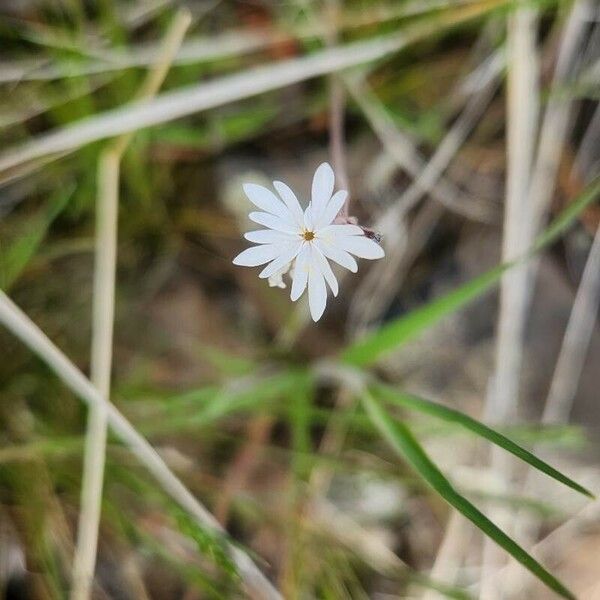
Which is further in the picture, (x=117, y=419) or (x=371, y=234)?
(x=117, y=419)

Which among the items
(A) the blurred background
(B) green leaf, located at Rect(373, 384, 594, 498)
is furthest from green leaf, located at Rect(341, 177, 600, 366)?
(A) the blurred background

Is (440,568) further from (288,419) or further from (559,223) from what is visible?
(559,223)

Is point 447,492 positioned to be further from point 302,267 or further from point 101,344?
point 101,344

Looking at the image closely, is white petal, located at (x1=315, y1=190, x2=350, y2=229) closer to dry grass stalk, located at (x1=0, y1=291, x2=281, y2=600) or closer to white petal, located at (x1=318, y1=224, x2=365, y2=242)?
white petal, located at (x1=318, y1=224, x2=365, y2=242)

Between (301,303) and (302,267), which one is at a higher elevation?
(301,303)

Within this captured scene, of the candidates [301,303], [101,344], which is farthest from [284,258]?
[301,303]

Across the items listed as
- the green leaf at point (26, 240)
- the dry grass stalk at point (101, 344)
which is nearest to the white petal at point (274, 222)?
the dry grass stalk at point (101, 344)
